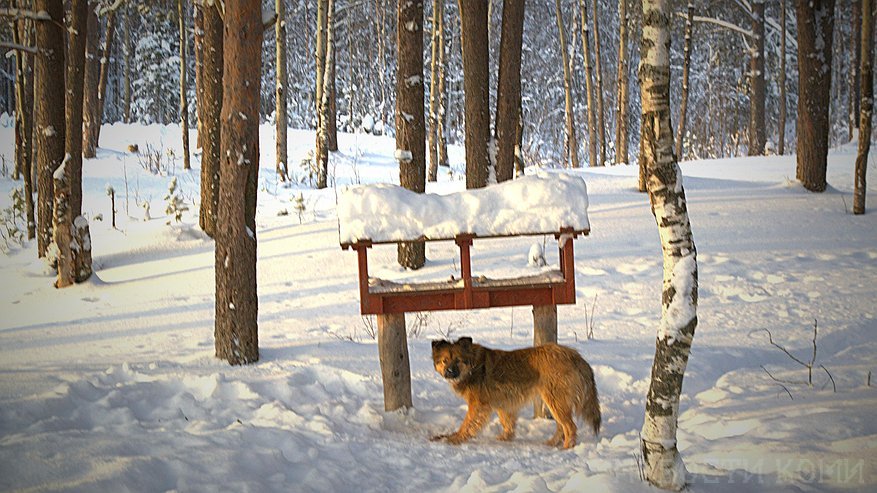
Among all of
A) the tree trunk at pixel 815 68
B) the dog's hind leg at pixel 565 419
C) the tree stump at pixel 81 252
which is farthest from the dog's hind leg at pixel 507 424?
the tree trunk at pixel 815 68

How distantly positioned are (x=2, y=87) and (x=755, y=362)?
160ft

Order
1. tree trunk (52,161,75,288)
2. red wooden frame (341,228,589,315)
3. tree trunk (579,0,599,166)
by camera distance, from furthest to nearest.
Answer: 1. tree trunk (579,0,599,166)
2. tree trunk (52,161,75,288)
3. red wooden frame (341,228,589,315)

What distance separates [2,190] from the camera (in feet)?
68.1

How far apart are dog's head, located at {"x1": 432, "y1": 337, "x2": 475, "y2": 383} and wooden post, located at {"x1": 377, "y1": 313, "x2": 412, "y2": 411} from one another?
506 millimetres

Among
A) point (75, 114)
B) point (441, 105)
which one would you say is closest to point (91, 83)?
point (441, 105)

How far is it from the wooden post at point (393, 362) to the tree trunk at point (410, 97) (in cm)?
459

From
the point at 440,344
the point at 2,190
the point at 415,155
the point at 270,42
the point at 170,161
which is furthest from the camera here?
the point at 270,42

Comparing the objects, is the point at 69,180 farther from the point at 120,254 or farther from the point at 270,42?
the point at 270,42

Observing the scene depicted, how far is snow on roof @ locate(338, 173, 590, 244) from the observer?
577 cm

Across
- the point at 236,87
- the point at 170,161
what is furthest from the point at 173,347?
the point at 170,161

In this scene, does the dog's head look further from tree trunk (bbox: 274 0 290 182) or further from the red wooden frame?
tree trunk (bbox: 274 0 290 182)

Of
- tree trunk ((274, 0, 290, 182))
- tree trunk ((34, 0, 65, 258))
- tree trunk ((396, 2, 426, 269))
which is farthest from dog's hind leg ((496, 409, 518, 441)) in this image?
tree trunk ((274, 0, 290, 182))

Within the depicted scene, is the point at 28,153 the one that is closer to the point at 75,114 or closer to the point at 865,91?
the point at 75,114

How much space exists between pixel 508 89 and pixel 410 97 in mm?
3256
